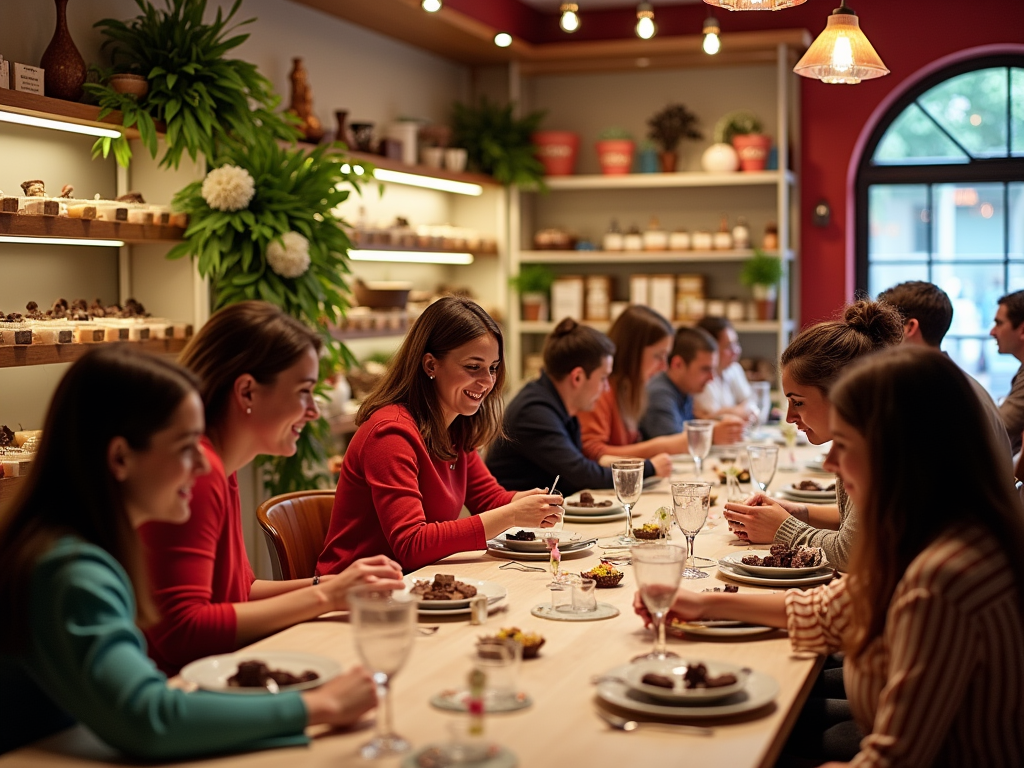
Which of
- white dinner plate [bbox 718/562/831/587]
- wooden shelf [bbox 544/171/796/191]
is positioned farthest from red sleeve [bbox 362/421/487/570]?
wooden shelf [bbox 544/171/796/191]

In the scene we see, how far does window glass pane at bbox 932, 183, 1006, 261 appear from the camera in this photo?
21.9 feet

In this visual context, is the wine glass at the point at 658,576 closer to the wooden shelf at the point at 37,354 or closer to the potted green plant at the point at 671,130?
the wooden shelf at the point at 37,354

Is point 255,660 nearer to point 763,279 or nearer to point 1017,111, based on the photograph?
point 763,279

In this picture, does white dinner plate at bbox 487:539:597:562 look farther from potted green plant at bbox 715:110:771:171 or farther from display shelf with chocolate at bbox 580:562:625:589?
potted green plant at bbox 715:110:771:171

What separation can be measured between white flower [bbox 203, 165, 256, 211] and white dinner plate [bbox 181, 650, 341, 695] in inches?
94.2

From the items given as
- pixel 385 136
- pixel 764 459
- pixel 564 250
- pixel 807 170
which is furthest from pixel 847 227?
pixel 764 459

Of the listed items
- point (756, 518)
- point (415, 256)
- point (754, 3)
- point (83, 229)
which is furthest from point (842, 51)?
point (415, 256)

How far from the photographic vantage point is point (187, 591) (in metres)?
1.91

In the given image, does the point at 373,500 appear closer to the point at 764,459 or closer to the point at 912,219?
the point at 764,459

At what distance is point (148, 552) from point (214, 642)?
19 cm

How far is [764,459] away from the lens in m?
3.13

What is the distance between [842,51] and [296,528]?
2.03 m

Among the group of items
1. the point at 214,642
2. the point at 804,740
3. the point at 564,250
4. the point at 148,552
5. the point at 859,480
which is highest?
the point at 564,250

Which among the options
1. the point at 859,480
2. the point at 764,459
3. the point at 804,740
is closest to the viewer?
the point at 859,480
